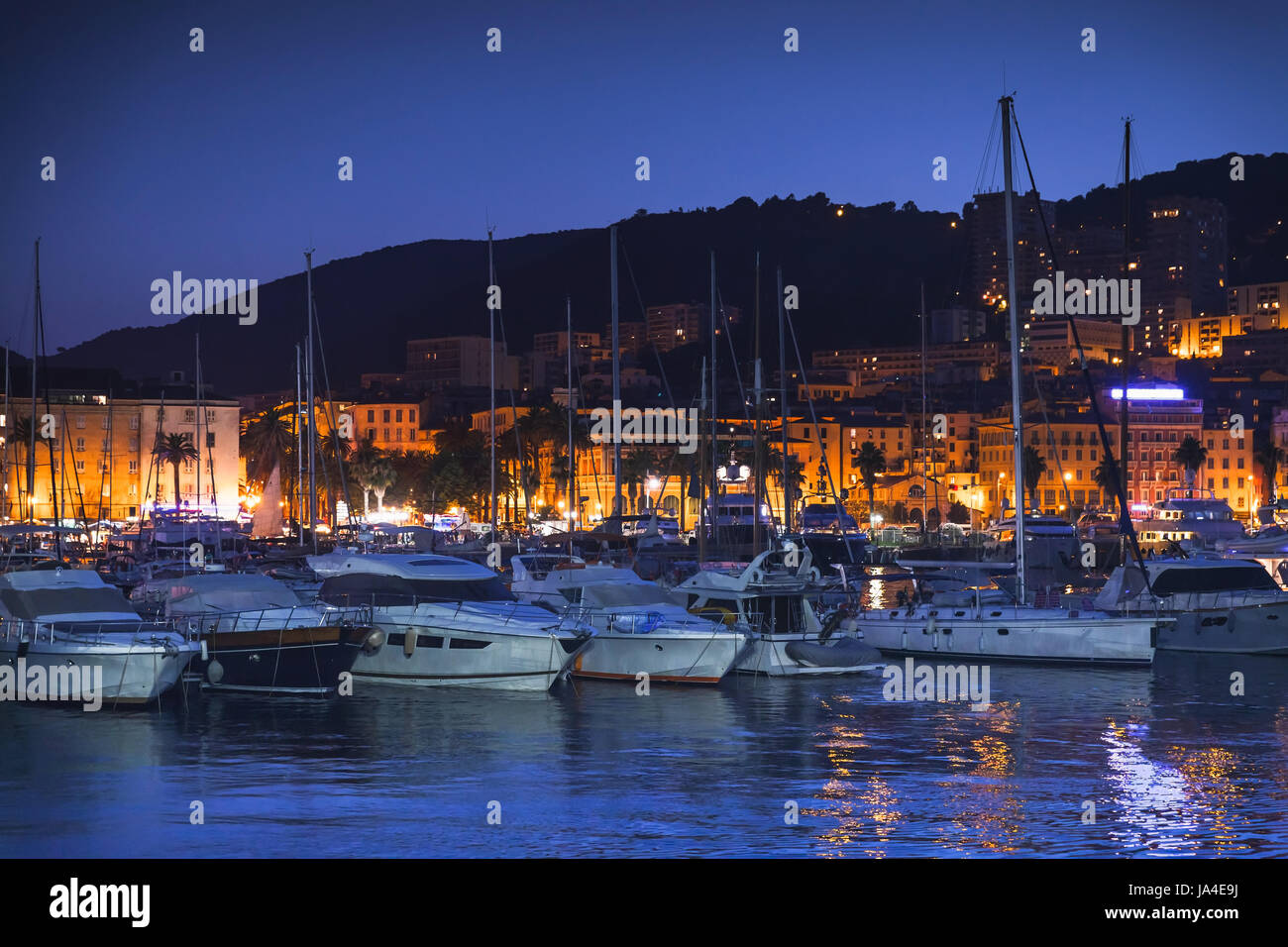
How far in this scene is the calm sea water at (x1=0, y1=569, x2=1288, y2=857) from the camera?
18.7 meters

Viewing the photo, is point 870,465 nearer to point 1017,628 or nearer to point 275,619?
point 1017,628

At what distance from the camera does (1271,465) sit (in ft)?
550

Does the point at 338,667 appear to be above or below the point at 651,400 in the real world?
below

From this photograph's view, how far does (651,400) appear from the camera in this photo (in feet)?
593

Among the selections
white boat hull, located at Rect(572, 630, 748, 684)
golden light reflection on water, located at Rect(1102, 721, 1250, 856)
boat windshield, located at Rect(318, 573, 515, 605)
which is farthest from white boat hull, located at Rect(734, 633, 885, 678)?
golden light reflection on water, located at Rect(1102, 721, 1250, 856)

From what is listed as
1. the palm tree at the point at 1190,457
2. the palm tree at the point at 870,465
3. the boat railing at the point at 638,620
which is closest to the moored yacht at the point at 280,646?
the boat railing at the point at 638,620

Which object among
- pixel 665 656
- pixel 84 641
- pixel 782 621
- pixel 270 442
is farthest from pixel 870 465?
pixel 84 641

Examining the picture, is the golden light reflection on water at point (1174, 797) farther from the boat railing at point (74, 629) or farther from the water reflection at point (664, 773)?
the boat railing at point (74, 629)

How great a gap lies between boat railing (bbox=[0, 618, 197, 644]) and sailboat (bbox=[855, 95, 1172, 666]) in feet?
60.1

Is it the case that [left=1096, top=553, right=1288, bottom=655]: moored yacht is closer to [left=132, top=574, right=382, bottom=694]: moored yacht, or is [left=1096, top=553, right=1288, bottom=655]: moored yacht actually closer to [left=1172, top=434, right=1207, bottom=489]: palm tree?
[left=132, top=574, right=382, bottom=694]: moored yacht

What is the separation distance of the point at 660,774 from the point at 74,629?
13.4m
